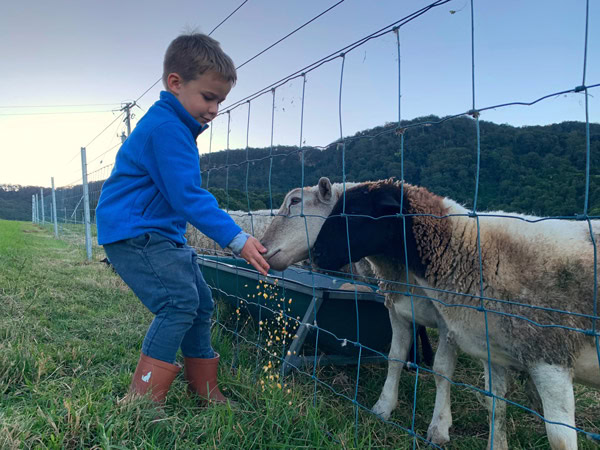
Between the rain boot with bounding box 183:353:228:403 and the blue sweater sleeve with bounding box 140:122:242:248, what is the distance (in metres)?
0.84

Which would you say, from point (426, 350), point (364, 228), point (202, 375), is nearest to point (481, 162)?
point (364, 228)

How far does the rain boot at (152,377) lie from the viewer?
2160mm

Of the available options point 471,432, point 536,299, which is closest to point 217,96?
point 536,299

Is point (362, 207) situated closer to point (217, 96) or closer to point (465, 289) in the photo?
point (465, 289)

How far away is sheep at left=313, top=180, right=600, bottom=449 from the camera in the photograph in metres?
2.10

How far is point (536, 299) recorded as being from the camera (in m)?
2.19

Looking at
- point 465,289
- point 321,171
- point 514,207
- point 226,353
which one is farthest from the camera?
point 321,171

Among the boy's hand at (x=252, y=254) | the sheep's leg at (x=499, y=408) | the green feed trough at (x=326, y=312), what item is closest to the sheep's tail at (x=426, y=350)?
the green feed trough at (x=326, y=312)

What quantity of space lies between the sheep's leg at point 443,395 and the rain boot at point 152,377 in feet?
5.18

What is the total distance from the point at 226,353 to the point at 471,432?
183 centimetres

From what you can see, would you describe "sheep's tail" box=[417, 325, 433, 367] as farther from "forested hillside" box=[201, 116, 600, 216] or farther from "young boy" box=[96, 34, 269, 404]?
"young boy" box=[96, 34, 269, 404]

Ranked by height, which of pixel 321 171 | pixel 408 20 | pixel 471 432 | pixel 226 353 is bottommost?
pixel 471 432

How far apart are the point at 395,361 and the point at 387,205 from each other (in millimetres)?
1209

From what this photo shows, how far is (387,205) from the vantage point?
2672mm
